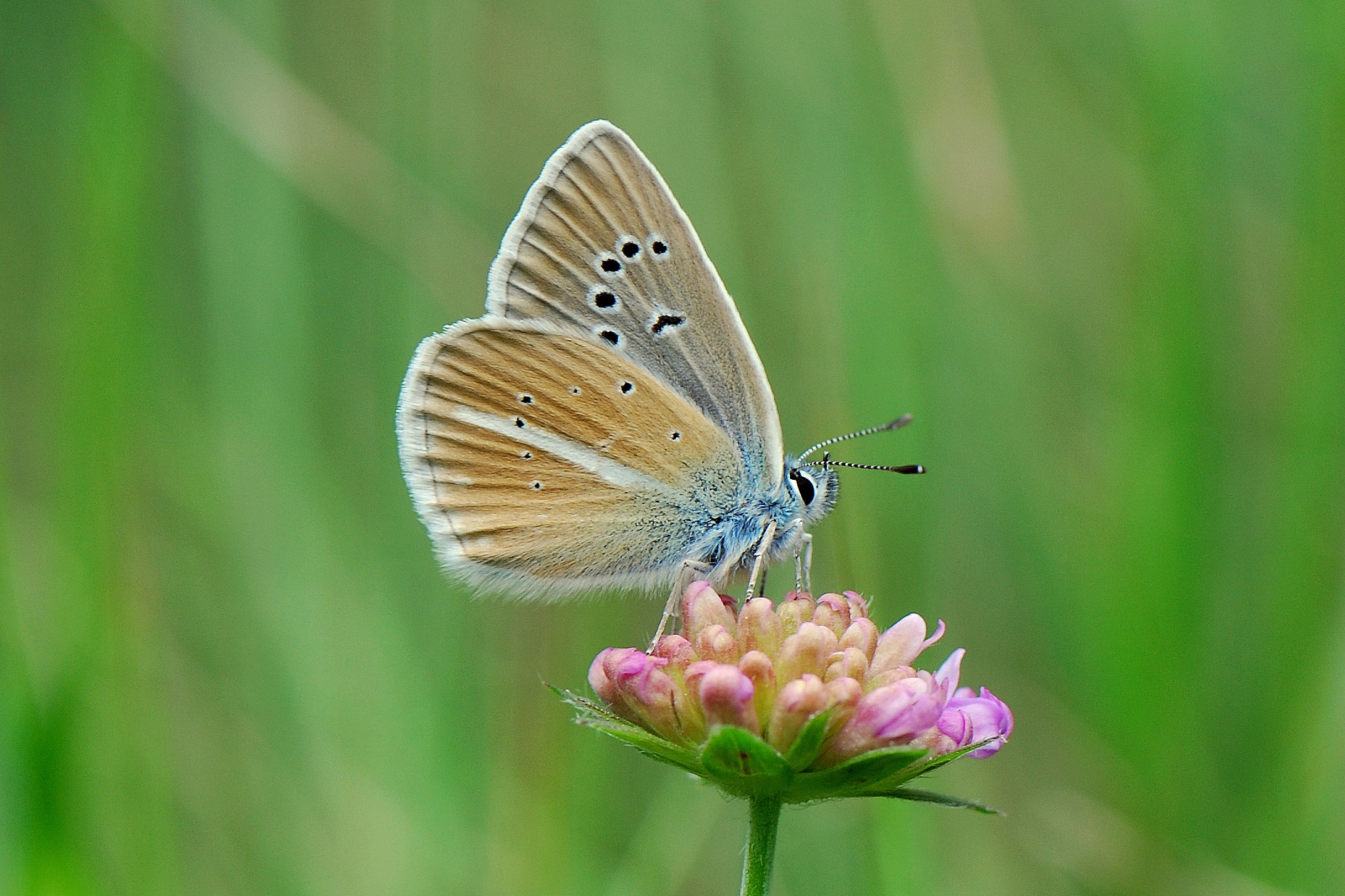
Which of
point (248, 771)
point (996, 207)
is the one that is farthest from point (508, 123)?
point (248, 771)

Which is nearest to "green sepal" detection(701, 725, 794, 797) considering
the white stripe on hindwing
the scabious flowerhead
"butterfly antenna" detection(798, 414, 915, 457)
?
the scabious flowerhead

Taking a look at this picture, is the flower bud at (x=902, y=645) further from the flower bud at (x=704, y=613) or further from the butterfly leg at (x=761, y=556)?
the butterfly leg at (x=761, y=556)

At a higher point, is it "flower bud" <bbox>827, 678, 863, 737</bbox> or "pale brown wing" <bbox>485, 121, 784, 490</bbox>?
"pale brown wing" <bbox>485, 121, 784, 490</bbox>

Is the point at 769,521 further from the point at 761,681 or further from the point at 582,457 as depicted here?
the point at 761,681

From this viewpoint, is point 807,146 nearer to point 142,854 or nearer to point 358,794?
point 358,794

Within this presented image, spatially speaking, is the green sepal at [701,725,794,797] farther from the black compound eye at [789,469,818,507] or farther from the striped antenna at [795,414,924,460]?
the striped antenna at [795,414,924,460]

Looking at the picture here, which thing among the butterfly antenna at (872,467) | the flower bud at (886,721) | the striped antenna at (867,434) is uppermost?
the striped antenna at (867,434)

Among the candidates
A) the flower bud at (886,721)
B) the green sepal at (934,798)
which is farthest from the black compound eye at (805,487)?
the green sepal at (934,798)
